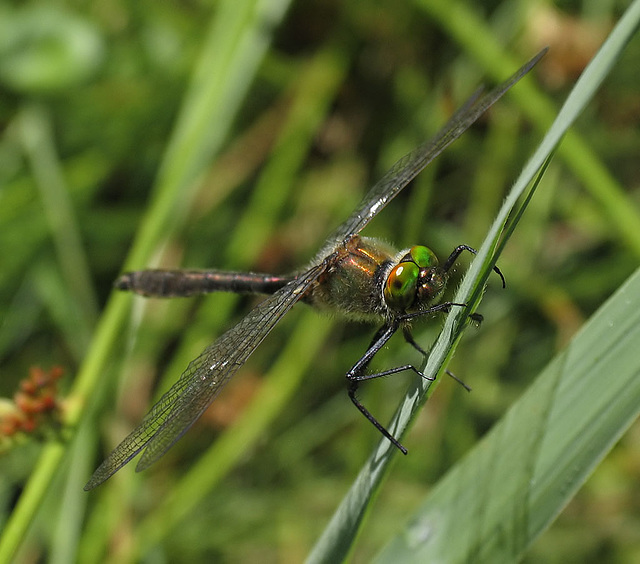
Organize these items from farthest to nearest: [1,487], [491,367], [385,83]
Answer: [385,83]
[491,367]
[1,487]

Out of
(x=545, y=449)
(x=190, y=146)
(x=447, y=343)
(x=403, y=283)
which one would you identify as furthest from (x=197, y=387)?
(x=190, y=146)

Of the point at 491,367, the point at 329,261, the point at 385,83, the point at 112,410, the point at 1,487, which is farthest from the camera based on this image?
the point at 385,83

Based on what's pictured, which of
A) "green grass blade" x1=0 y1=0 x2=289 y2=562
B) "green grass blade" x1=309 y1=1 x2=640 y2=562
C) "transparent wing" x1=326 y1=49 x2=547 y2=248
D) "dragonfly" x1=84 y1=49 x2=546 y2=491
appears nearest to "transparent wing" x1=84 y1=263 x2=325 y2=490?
"dragonfly" x1=84 y1=49 x2=546 y2=491

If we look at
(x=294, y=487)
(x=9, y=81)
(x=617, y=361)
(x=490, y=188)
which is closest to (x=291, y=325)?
(x=294, y=487)

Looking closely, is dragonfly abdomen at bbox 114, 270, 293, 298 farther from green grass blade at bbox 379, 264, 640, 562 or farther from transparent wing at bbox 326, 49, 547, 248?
green grass blade at bbox 379, 264, 640, 562

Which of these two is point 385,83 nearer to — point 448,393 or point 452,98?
point 452,98

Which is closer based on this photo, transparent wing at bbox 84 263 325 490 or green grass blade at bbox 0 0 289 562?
transparent wing at bbox 84 263 325 490

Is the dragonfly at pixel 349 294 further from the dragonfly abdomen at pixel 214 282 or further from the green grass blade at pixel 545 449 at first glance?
the green grass blade at pixel 545 449

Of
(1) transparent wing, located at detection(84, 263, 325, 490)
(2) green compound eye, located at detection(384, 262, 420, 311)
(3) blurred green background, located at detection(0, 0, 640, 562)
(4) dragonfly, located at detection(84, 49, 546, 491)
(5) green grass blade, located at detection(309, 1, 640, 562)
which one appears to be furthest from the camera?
(3) blurred green background, located at detection(0, 0, 640, 562)

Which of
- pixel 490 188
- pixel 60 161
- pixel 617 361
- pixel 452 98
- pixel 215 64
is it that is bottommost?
pixel 617 361
